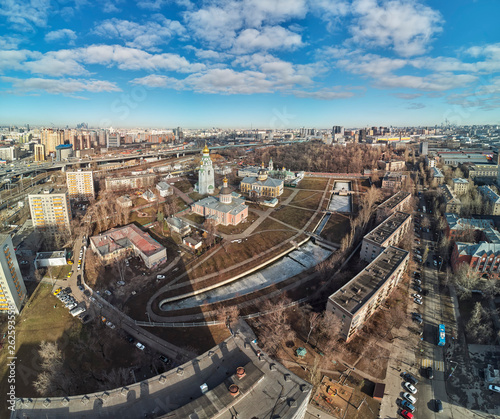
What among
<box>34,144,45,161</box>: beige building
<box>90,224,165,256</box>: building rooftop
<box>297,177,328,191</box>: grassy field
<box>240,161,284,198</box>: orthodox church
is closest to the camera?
<box>90,224,165,256</box>: building rooftop

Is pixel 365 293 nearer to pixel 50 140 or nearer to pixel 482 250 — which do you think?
pixel 482 250

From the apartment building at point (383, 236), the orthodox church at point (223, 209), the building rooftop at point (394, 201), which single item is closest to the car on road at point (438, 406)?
the apartment building at point (383, 236)

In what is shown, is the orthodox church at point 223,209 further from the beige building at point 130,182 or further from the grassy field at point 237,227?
the beige building at point 130,182

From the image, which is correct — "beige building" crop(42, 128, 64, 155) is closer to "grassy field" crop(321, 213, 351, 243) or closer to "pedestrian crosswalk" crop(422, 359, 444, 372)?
"grassy field" crop(321, 213, 351, 243)

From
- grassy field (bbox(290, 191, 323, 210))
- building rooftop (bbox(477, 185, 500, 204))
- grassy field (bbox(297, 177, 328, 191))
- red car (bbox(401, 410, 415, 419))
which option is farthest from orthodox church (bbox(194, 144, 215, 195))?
building rooftop (bbox(477, 185, 500, 204))

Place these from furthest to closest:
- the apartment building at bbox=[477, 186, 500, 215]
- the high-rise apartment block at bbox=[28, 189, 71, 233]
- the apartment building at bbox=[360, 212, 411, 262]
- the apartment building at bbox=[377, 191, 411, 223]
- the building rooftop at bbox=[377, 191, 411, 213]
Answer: the building rooftop at bbox=[377, 191, 411, 213]
the apartment building at bbox=[477, 186, 500, 215]
the apartment building at bbox=[377, 191, 411, 223]
the high-rise apartment block at bbox=[28, 189, 71, 233]
the apartment building at bbox=[360, 212, 411, 262]

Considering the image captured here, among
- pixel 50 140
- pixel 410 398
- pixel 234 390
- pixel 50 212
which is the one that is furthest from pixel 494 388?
pixel 50 140

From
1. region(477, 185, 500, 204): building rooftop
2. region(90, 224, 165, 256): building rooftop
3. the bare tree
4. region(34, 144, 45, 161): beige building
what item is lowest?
the bare tree
